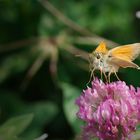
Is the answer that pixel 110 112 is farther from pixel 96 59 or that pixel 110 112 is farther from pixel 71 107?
pixel 71 107

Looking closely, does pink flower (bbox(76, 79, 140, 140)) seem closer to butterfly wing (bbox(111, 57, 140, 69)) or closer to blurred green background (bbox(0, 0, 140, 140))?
butterfly wing (bbox(111, 57, 140, 69))

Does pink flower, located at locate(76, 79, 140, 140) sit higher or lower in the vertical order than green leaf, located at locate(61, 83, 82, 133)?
lower

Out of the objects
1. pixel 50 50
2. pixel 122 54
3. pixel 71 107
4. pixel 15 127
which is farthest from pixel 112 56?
pixel 50 50

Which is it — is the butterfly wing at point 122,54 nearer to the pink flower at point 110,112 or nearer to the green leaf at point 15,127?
the pink flower at point 110,112

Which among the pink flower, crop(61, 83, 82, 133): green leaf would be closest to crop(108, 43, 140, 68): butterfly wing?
the pink flower

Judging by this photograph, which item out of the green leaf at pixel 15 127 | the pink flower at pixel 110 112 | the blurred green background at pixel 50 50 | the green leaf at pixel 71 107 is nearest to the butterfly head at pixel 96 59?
the pink flower at pixel 110 112

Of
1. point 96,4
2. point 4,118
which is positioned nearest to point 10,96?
point 4,118

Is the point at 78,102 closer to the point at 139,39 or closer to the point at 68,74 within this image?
the point at 68,74
